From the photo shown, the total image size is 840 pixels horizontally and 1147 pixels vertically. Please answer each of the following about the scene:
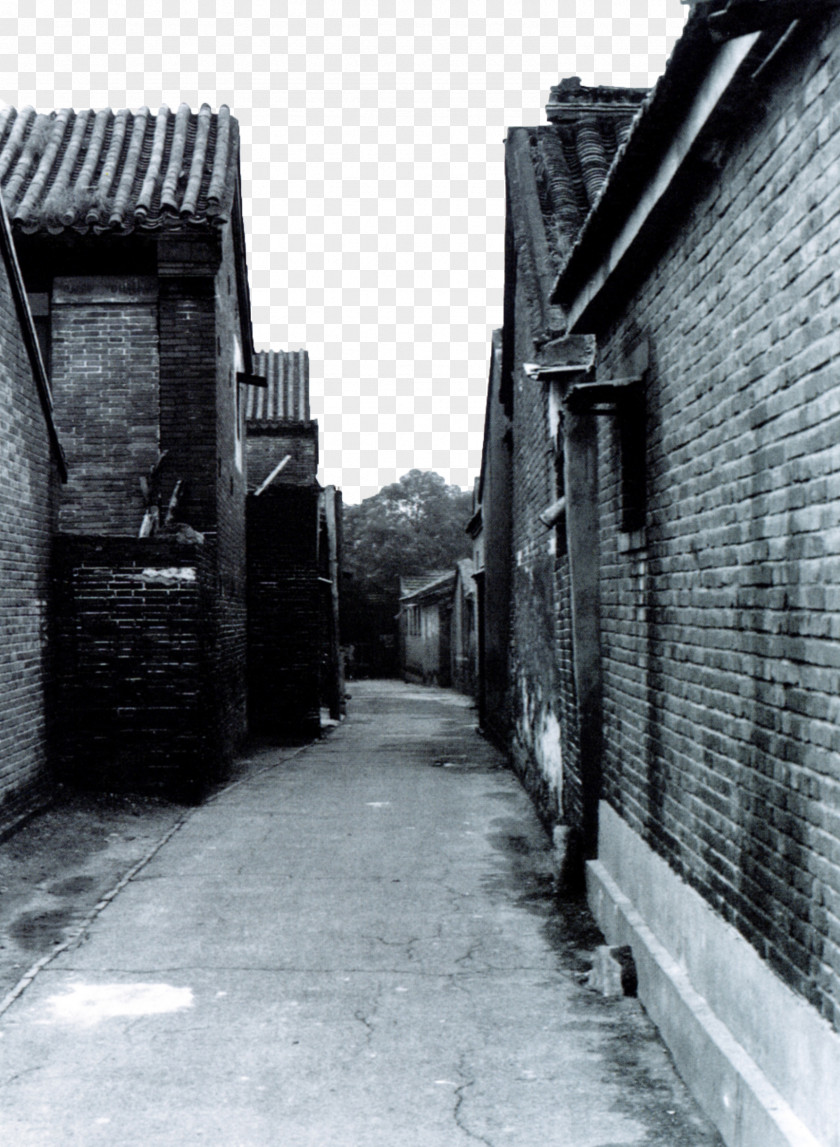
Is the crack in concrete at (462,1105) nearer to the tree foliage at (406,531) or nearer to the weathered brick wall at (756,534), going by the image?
the weathered brick wall at (756,534)

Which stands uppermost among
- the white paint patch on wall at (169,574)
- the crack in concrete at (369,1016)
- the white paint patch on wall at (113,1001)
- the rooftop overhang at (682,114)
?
the rooftop overhang at (682,114)

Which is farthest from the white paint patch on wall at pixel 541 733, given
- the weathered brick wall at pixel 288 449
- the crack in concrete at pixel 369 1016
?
the weathered brick wall at pixel 288 449

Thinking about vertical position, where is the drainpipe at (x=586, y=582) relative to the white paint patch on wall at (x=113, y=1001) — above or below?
above

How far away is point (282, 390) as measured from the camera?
32750 mm

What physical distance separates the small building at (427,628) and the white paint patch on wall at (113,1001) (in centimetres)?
3351

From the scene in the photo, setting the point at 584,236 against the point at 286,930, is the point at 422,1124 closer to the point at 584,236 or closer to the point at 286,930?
the point at 286,930

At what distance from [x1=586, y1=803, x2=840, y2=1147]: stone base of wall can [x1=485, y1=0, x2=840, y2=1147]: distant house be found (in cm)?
1

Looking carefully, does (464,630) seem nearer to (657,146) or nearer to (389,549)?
(389,549)

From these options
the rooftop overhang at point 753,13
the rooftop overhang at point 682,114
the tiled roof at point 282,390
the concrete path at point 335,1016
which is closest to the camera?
the rooftop overhang at point 753,13

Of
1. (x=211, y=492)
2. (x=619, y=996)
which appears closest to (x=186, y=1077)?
(x=619, y=996)

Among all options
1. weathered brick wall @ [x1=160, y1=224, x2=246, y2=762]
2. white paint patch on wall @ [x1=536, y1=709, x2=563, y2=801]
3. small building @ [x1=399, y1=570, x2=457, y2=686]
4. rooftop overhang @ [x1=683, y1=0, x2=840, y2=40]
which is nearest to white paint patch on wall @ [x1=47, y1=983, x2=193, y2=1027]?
white paint patch on wall @ [x1=536, y1=709, x2=563, y2=801]

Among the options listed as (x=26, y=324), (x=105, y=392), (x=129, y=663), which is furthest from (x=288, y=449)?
(x=26, y=324)

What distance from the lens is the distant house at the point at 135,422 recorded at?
11219 mm

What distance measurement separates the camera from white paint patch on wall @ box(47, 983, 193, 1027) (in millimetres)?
5574
